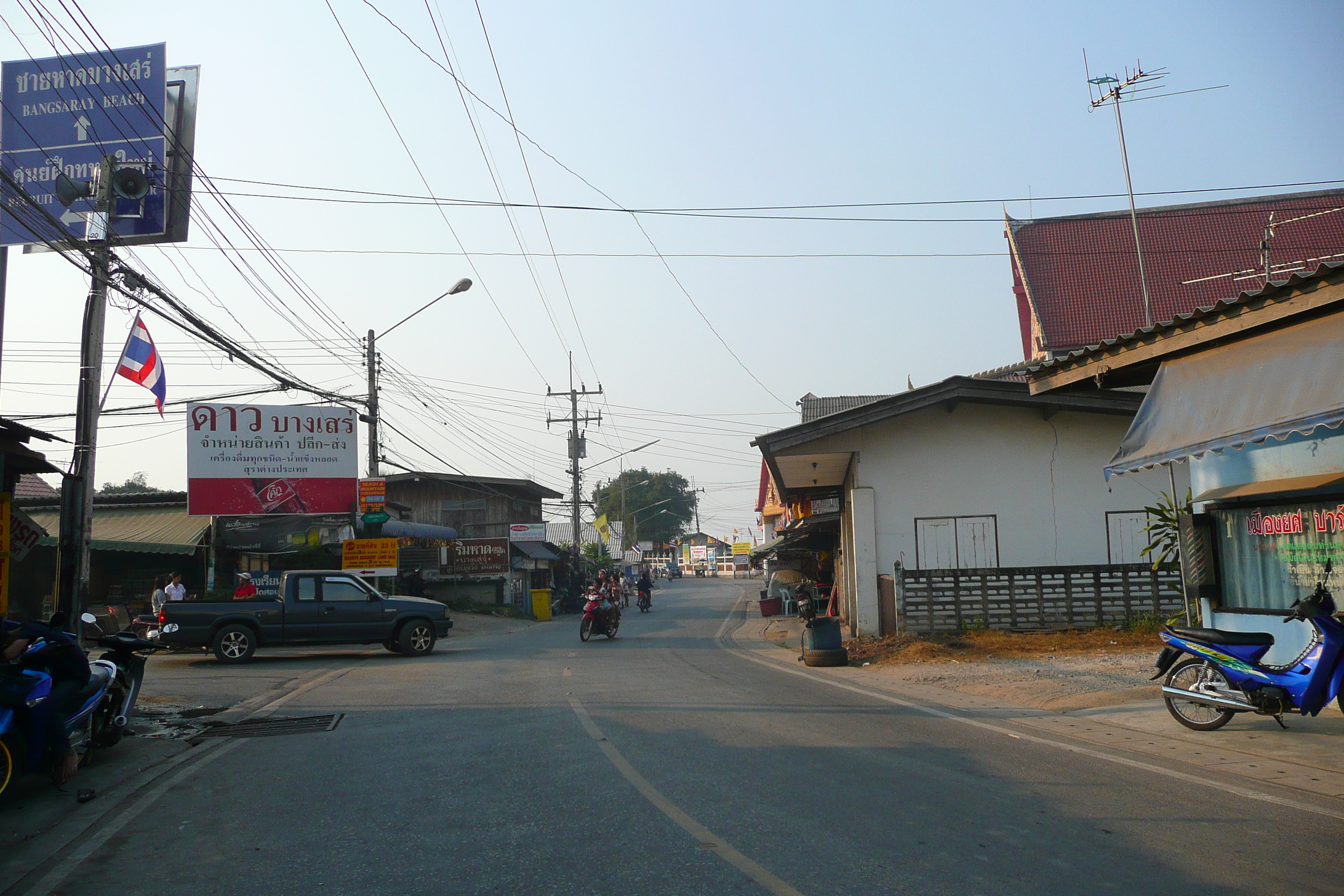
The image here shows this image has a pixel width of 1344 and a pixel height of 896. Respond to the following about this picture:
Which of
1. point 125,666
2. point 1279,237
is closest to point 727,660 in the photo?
point 125,666

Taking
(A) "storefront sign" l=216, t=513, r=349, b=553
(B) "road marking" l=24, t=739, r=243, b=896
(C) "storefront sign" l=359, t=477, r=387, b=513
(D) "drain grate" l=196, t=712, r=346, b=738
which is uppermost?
(C) "storefront sign" l=359, t=477, r=387, b=513

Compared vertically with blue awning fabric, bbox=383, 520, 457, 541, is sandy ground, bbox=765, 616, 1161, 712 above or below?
below

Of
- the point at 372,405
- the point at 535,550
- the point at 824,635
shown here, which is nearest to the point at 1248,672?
the point at 824,635

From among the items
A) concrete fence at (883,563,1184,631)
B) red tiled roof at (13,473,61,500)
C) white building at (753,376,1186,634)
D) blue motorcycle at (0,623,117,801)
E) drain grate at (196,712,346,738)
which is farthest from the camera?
red tiled roof at (13,473,61,500)

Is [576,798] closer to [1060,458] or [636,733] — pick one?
[636,733]

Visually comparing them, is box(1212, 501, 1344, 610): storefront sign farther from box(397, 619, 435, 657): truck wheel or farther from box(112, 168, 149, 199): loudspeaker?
box(112, 168, 149, 199): loudspeaker

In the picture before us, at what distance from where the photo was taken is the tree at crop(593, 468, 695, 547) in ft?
433

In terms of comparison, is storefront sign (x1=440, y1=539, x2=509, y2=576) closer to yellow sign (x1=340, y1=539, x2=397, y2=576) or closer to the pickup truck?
yellow sign (x1=340, y1=539, x2=397, y2=576)

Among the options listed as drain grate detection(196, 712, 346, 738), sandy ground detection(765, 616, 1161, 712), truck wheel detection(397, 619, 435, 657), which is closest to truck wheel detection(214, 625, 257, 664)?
truck wheel detection(397, 619, 435, 657)

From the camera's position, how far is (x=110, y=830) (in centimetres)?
619

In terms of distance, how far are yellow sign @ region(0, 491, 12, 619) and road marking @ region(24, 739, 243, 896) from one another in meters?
5.31

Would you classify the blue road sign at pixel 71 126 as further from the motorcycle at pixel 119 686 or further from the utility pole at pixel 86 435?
the motorcycle at pixel 119 686

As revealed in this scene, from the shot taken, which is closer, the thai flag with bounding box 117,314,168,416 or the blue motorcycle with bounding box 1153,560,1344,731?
the blue motorcycle with bounding box 1153,560,1344,731

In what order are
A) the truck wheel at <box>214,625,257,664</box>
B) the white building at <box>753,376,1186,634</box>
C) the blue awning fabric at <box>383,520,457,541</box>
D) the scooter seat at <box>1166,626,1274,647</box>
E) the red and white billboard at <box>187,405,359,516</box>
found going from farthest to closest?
1. the blue awning fabric at <box>383,520,457,541</box>
2. the red and white billboard at <box>187,405,359,516</box>
3. the white building at <box>753,376,1186,634</box>
4. the truck wheel at <box>214,625,257,664</box>
5. the scooter seat at <box>1166,626,1274,647</box>
